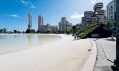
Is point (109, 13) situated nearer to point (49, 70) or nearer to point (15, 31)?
point (49, 70)

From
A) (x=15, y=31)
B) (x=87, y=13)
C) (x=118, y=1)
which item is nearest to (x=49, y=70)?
(x=118, y=1)

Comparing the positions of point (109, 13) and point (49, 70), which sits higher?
point (109, 13)

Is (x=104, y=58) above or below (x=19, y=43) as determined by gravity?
above

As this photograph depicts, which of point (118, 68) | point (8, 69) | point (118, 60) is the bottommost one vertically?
point (8, 69)

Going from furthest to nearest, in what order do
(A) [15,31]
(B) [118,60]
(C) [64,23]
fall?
1. (A) [15,31]
2. (C) [64,23]
3. (B) [118,60]

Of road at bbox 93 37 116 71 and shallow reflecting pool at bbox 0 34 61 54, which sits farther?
shallow reflecting pool at bbox 0 34 61 54

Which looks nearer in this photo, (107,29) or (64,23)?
(107,29)

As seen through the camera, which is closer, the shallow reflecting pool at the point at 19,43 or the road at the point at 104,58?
the road at the point at 104,58

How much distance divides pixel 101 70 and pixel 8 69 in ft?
17.3

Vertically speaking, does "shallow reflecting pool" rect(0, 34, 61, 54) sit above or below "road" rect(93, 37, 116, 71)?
below

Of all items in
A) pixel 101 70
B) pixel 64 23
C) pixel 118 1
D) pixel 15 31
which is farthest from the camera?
pixel 15 31

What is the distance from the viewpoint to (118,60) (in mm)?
2994

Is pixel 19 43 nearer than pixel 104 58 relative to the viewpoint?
No

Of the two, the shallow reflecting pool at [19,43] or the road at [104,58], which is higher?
the road at [104,58]
